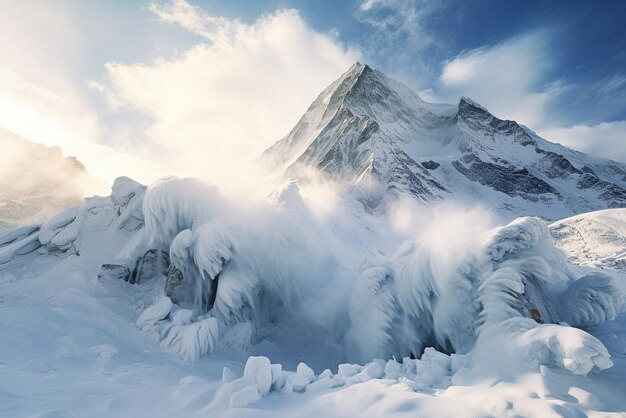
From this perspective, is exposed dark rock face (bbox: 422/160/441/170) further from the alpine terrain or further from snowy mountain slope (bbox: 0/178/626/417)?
snowy mountain slope (bbox: 0/178/626/417)

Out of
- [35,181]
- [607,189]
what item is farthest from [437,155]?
[35,181]

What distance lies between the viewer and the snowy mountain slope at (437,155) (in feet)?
180

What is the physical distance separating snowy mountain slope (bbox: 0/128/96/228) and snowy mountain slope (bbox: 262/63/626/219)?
29.6m

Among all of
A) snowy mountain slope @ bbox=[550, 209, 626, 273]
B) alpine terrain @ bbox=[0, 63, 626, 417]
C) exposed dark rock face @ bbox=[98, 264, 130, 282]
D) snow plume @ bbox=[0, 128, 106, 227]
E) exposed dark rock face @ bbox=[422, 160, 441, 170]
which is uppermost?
exposed dark rock face @ bbox=[422, 160, 441, 170]

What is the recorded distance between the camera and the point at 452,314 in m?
5.96

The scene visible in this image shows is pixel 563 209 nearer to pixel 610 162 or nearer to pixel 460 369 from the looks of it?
pixel 610 162

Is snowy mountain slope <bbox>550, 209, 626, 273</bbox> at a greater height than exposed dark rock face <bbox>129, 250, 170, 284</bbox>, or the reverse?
snowy mountain slope <bbox>550, 209, 626, 273</bbox>

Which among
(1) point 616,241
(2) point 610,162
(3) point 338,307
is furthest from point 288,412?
(2) point 610,162

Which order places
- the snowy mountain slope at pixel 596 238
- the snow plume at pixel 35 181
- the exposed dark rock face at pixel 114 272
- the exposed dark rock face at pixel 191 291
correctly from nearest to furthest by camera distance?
the exposed dark rock face at pixel 191 291
the exposed dark rock face at pixel 114 272
the snowy mountain slope at pixel 596 238
the snow plume at pixel 35 181

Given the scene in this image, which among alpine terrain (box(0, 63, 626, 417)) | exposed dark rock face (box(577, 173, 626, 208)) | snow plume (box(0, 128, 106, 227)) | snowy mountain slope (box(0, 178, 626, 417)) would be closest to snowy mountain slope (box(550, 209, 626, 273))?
alpine terrain (box(0, 63, 626, 417))

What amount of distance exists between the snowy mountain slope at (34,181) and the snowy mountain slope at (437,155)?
97.0 feet

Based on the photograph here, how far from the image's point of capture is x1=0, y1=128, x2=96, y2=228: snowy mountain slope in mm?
36906

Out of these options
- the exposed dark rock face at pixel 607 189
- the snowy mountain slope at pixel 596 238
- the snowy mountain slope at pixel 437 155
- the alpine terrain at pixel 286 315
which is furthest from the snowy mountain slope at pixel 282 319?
the exposed dark rock face at pixel 607 189

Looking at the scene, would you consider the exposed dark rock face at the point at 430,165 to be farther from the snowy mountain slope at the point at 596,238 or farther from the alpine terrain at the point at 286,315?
the alpine terrain at the point at 286,315
